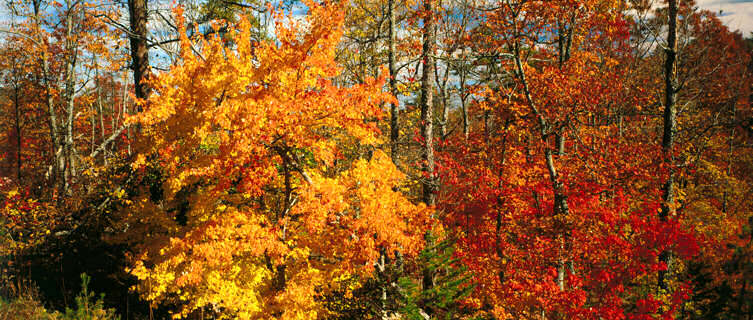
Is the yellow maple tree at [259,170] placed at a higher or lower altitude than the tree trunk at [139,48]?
lower

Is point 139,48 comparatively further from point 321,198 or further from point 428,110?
point 428,110

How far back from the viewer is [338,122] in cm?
916

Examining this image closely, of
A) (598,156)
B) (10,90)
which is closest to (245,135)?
(598,156)

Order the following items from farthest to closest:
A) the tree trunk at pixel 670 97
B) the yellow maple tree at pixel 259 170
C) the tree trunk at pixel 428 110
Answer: the tree trunk at pixel 428 110, the tree trunk at pixel 670 97, the yellow maple tree at pixel 259 170

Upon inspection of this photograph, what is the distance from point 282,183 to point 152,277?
4177 millimetres

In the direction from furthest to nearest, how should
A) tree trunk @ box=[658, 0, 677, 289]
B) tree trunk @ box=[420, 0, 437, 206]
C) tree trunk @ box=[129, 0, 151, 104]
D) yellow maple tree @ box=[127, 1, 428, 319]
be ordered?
tree trunk @ box=[420, 0, 437, 206] → tree trunk @ box=[129, 0, 151, 104] → tree trunk @ box=[658, 0, 677, 289] → yellow maple tree @ box=[127, 1, 428, 319]

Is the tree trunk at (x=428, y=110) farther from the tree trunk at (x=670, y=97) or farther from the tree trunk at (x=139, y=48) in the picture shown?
the tree trunk at (x=139, y=48)

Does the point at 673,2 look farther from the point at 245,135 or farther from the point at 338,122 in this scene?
the point at 245,135

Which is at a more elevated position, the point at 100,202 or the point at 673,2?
the point at 673,2

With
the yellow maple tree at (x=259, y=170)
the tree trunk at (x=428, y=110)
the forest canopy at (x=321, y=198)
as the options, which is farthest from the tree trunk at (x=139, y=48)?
the tree trunk at (x=428, y=110)

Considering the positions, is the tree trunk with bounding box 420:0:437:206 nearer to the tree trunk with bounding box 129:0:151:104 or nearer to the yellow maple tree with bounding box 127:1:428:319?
the yellow maple tree with bounding box 127:1:428:319

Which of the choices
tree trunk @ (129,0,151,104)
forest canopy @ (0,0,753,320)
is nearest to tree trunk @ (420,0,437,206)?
forest canopy @ (0,0,753,320)

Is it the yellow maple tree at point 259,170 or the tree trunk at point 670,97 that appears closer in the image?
the yellow maple tree at point 259,170

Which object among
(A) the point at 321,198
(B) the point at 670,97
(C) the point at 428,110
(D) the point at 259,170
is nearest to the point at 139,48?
(D) the point at 259,170
